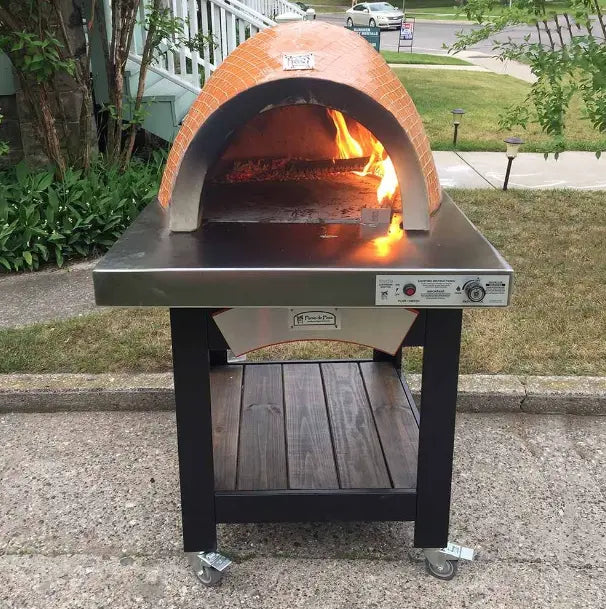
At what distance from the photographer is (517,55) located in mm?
4234

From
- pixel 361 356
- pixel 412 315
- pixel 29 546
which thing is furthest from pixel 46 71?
→ pixel 412 315

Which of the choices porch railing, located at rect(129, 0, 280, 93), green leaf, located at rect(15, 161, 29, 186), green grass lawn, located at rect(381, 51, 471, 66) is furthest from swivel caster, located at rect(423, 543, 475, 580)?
green grass lawn, located at rect(381, 51, 471, 66)

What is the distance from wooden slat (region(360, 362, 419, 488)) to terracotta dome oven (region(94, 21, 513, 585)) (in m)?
0.01

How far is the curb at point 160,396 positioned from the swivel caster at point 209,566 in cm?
113

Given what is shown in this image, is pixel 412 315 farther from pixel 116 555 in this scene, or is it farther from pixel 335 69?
pixel 116 555

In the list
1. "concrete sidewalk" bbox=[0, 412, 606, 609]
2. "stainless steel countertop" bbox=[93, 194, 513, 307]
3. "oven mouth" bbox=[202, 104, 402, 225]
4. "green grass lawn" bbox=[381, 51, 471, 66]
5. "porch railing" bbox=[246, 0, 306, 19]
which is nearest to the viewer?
"stainless steel countertop" bbox=[93, 194, 513, 307]

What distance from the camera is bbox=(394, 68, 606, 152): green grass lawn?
883 centimetres

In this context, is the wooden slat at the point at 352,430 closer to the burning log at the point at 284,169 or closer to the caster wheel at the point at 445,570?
the caster wheel at the point at 445,570

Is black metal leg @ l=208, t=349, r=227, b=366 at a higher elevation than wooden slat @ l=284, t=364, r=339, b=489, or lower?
higher

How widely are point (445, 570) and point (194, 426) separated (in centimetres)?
96

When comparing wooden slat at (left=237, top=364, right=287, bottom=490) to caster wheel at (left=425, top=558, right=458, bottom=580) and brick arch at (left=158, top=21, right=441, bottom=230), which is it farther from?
brick arch at (left=158, top=21, right=441, bottom=230)

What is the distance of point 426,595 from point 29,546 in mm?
1378

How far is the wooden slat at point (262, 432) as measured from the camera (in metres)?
2.39

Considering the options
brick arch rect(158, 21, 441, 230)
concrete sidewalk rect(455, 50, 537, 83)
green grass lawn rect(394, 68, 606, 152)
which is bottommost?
green grass lawn rect(394, 68, 606, 152)
